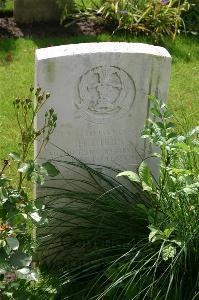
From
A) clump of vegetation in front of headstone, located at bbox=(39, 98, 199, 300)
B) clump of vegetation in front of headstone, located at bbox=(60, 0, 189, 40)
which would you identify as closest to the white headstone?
clump of vegetation in front of headstone, located at bbox=(39, 98, 199, 300)

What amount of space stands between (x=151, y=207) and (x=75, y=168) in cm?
52

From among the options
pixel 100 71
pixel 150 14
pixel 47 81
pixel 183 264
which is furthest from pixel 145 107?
pixel 150 14

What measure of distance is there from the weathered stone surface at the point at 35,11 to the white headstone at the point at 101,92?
3.86 m

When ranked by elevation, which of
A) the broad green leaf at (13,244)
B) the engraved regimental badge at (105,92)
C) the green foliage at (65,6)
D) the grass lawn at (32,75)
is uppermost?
the engraved regimental badge at (105,92)

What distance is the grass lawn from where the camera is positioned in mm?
5641

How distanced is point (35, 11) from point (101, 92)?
396 centimetres

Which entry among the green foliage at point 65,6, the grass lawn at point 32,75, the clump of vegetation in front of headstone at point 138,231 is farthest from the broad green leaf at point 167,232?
the green foliage at point 65,6

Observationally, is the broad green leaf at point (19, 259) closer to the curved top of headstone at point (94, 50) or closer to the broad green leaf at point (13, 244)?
the broad green leaf at point (13, 244)

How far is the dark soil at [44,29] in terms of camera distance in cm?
718

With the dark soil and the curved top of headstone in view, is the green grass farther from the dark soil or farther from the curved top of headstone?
the curved top of headstone

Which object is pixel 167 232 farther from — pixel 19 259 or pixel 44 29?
pixel 44 29

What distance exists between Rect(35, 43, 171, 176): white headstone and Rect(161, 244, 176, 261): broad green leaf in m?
0.75

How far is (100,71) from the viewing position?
367 centimetres

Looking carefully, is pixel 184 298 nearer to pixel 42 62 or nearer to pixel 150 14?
pixel 42 62
